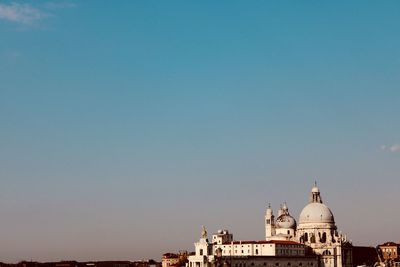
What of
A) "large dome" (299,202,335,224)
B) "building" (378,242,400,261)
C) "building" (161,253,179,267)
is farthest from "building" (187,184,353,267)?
"building" (161,253,179,267)

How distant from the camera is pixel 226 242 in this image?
110750mm

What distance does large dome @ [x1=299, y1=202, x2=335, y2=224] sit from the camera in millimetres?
114625

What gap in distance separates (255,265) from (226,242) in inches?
432

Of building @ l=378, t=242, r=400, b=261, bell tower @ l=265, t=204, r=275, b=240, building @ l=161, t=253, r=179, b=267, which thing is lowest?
building @ l=161, t=253, r=179, b=267

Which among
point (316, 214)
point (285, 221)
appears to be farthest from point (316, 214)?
point (285, 221)

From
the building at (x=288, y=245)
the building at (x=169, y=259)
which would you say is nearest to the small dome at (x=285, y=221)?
the building at (x=288, y=245)

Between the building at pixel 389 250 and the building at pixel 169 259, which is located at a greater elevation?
the building at pixel 389 250

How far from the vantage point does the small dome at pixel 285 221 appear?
118000 millimetres

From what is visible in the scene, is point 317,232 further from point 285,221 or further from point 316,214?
point 285,221

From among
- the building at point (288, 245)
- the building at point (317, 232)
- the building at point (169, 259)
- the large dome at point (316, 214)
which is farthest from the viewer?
the building at point (169, 259)

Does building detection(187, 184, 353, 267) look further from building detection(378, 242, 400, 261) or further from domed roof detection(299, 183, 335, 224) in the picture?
building detection(378, 242, 400, 261)

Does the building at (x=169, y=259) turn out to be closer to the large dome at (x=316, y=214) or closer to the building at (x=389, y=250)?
the large dome at (x=316, y=214)

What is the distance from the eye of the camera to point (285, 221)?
11844 cm

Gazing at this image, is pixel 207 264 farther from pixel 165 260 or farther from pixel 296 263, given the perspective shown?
pixel 165 260
